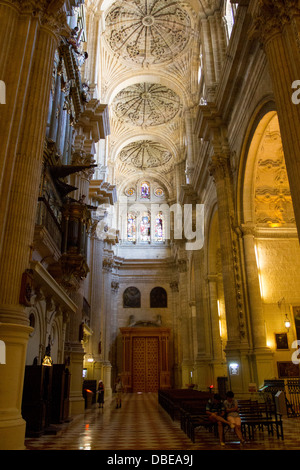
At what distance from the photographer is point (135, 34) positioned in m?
24.7

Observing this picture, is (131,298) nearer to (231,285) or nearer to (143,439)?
(231,285)

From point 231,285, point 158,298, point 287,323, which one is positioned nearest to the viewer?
point 231,285

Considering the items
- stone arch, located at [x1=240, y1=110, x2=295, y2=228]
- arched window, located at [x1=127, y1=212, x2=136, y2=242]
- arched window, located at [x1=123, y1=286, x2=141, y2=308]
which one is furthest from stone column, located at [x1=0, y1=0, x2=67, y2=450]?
arched window, located at [x1=127, y1=212, x2=136, y2=242]

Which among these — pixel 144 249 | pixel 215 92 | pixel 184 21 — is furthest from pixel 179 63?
pixel 144 249

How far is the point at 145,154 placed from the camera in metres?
35.3

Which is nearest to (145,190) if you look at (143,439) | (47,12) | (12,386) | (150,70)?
(150,70)

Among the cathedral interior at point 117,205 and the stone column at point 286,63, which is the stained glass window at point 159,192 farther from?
the stone column at point 286,63

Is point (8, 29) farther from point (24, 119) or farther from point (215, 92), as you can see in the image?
point (215, 92)

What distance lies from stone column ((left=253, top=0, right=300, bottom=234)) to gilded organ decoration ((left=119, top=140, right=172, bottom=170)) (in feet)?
84.6

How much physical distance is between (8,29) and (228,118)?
9.96 meters

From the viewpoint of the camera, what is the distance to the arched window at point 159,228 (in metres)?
34.3

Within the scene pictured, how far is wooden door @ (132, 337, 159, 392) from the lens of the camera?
28408 mm

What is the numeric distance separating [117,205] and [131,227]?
2.54m

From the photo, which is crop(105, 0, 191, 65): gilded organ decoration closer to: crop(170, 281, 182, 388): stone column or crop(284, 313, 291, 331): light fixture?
crop(170, 281, 182, 388): stone column
